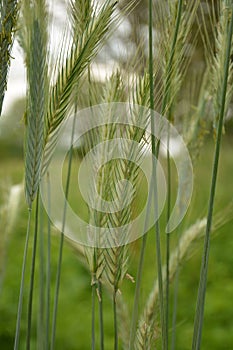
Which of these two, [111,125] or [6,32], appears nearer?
[6,32]

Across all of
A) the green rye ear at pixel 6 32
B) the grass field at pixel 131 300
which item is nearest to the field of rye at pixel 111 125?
the green rye ear at pixel 6 32

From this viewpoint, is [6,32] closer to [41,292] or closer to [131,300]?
[41,292]

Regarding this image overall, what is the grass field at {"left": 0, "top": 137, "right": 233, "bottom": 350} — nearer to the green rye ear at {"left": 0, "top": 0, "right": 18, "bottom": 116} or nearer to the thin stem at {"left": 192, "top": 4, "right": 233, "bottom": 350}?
the thin stem at {"left": 192, "top": 4, "right": 233, "bottom": 350}

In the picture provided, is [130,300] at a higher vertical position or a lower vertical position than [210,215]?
higher

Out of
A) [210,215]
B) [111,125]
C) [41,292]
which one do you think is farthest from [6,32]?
[41,292]

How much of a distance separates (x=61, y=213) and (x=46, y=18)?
302 millimetres

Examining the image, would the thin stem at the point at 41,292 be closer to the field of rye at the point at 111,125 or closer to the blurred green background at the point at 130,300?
the field of rye at the point at 111,125

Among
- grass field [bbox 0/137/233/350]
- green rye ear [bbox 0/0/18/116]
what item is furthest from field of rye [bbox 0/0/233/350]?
grass field [bbox 0/137/233/350]

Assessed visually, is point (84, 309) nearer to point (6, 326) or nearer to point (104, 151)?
point (6, 326)

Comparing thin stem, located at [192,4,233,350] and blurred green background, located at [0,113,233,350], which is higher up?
blurred green background, located at [0,113,233,350]

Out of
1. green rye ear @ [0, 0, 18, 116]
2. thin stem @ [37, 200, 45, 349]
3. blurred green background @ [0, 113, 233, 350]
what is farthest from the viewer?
blurred green background @ [0, 113, 233, 350]

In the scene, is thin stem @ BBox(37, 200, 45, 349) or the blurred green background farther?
the blurred green background

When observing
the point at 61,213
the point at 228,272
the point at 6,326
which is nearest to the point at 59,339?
the point at 6,326

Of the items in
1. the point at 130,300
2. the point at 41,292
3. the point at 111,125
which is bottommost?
the point at 41,292
